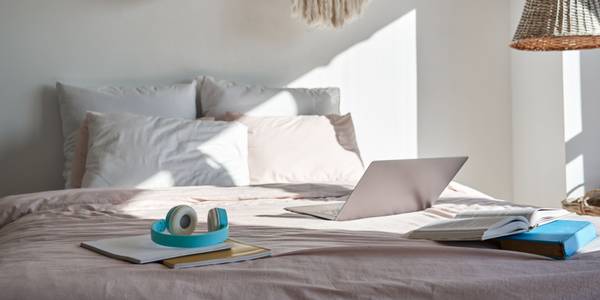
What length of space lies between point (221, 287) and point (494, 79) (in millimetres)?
3002

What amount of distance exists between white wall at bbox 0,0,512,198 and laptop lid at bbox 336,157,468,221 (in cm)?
148

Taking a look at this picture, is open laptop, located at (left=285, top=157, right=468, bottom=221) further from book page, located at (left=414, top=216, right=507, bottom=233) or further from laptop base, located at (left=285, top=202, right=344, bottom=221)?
book page, located at (left=414, top=216, right=507, bottom=233)

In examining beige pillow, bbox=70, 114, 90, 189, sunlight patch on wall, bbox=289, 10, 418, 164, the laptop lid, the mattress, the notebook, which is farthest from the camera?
sunlight patch on wall, bbox=289, 10, 418, 164

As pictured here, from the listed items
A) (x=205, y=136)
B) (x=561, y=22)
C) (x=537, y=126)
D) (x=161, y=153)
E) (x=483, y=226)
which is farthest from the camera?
(x=537, y=126)

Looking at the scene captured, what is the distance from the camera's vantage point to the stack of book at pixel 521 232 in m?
1.41

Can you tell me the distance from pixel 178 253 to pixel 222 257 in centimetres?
9

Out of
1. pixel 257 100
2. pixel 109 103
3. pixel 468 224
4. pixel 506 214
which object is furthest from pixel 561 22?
pixel 109 103

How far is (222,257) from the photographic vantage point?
1349 millimetres

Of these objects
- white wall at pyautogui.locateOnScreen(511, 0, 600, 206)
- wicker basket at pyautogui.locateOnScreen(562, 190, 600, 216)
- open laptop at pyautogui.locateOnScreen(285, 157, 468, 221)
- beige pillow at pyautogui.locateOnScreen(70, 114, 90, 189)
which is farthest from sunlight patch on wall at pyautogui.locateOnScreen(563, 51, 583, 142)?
beige pillow at pyautogui.locateOnScreen(70, 114, 90, 189)

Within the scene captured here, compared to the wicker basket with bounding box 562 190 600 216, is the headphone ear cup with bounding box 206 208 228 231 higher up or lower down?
higher up

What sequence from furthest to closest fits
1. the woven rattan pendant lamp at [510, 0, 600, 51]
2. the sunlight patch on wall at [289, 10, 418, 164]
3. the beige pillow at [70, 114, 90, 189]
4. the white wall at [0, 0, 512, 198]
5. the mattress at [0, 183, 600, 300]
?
the sunlight patch on wall at [289, 10, 418, 164] < the white wall at [0, 0, 512, 198] < the beige pillow at [70, 114, 90, 189] < the woven rattan pendant lamp at [510, 0, 600, 51] < the mattress at [0, 183, 600, 300]

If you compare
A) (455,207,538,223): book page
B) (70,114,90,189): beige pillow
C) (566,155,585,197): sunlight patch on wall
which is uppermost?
(70,114,90,189): beige pillow

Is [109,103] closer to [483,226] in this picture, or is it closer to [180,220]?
[180,220]

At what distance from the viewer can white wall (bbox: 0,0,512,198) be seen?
3131 mm
